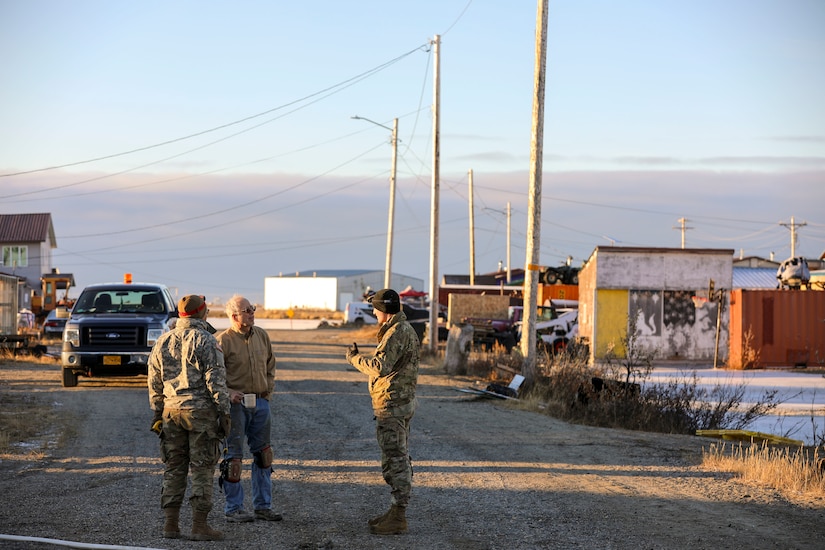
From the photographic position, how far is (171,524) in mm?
7484

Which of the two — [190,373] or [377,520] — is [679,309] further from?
[190,373]

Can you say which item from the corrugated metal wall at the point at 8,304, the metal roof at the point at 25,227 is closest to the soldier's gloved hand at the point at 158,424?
the corrugated metal wall at the point at 8,304

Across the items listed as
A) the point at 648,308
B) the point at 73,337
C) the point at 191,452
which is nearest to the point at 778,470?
the point at 191,452

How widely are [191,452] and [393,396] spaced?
1630 mm

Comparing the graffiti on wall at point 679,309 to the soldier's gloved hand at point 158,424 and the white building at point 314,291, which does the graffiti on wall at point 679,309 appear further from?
the white building at point 314,291

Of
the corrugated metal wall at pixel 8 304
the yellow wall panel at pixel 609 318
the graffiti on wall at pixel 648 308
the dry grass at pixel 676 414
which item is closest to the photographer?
the dry grass at pixel 676 414

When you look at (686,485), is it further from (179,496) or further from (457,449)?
(179,496)

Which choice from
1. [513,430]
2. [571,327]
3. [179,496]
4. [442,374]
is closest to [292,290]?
[571,327]

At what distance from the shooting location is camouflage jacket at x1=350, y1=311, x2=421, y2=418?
7.92m

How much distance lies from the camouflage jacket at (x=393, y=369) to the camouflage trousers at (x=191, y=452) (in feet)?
4.12

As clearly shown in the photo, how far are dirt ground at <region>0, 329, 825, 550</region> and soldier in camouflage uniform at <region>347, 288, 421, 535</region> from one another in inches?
11.5

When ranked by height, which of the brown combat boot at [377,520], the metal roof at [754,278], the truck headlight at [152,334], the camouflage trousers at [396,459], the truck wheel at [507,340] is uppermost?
the metal roof at [754,278]

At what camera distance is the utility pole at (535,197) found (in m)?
20.1

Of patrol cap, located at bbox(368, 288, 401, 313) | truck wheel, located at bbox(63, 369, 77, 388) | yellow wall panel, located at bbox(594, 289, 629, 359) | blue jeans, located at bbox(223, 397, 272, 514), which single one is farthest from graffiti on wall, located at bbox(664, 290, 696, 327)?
blue jeans, located at bbox(223, 397, 272, 514)
